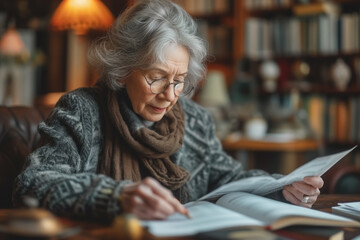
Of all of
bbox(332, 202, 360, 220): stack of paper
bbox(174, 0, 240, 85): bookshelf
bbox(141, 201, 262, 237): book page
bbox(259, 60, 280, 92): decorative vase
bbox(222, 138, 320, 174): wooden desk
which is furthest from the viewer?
bbox(174, 0, 240, 85): bookshelf

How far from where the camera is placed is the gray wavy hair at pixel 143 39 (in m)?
1.37

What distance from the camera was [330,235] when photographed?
907mm

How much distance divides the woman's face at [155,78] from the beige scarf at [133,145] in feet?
0.15

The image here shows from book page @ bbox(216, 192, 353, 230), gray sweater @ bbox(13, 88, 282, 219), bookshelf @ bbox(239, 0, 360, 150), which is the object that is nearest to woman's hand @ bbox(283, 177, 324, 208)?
book page @ bbox(216, 192, 353, 230)

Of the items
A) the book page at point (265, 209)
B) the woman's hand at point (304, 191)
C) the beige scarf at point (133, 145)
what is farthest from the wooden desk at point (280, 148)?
the book page at point (265, 209)

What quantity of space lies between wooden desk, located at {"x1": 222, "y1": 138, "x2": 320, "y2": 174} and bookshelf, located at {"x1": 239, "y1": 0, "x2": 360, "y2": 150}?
330 mm

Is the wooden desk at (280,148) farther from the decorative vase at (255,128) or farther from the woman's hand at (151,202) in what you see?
the woman's hand at (151,202)

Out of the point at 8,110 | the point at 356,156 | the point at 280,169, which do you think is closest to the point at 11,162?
the point at 8,110

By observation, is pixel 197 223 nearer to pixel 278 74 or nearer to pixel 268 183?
pixel 268 183

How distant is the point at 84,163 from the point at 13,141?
355 mm

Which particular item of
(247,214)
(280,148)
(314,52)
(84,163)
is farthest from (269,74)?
(247,214)

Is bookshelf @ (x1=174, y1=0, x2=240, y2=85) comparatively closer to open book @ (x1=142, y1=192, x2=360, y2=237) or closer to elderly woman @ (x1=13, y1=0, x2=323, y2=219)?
elderly woman @ (x1=13, y1=0, x2=323, y2=219)

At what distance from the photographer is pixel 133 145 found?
140cm

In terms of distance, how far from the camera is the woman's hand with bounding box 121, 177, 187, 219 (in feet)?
2.94
